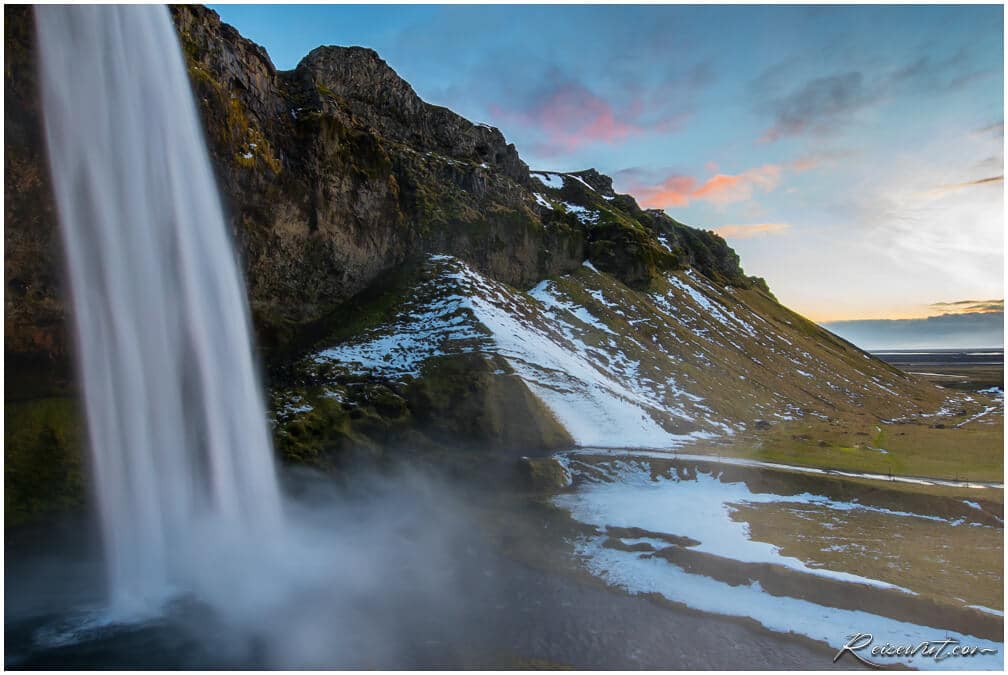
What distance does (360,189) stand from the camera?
178 feet

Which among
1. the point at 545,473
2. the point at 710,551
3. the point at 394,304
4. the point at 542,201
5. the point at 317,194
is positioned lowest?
the point at 710,551

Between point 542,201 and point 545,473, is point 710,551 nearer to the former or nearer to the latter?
point 545,473

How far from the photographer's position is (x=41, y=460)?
2630 centimetres

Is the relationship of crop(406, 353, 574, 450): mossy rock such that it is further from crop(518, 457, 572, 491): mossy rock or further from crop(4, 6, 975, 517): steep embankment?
crop(518, 457, 572, 491): mossy rock

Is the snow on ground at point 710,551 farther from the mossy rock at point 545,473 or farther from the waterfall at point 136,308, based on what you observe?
the waterfall at point 136,308

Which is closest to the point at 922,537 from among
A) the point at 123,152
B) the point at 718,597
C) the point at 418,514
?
the point at 718,597

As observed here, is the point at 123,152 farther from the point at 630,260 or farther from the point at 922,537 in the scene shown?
the point at 630,260

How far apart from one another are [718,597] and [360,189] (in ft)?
157

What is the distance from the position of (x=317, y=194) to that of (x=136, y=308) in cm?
2684

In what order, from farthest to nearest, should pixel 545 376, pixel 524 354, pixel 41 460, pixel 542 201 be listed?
pixel 542 201 → pixel 524 354 → pixel 545 376 → pixel 41 460

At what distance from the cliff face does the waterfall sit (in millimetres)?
4042

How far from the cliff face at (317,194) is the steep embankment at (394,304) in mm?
169

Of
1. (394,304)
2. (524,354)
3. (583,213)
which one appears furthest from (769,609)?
(583,213)

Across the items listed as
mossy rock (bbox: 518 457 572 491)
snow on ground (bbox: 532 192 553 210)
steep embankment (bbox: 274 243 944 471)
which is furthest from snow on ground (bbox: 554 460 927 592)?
snow on ground (bbox: 532 192 553 210)
